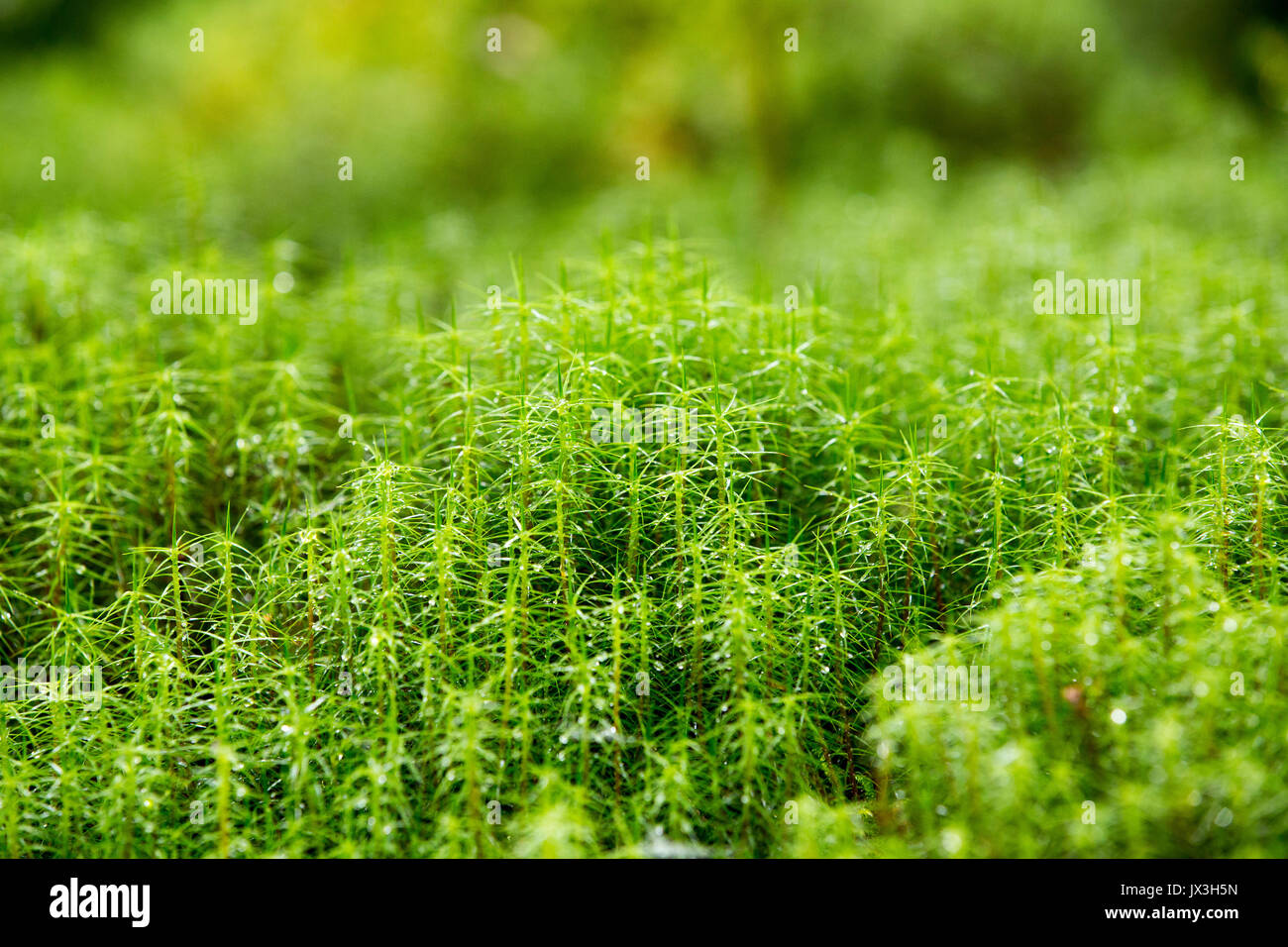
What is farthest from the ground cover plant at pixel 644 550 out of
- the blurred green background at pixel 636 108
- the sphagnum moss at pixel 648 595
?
the blurred green background at pixel 636 108

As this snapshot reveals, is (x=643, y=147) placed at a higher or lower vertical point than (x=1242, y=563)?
higher

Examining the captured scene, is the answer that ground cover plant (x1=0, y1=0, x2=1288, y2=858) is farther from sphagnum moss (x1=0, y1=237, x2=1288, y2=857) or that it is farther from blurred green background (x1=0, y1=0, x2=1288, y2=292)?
blurred green background (x1=0, y1=0, x2=1288, y2=292)

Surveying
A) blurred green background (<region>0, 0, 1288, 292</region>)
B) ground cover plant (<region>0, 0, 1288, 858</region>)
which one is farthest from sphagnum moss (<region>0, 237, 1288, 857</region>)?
blurred green background (<region>0, 0, 1288, 292</region>)

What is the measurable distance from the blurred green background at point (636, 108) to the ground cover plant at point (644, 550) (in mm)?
1344

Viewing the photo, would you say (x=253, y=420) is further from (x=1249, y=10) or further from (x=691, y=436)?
(x=1249, y=10)

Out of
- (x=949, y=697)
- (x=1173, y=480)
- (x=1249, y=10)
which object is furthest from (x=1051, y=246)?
(x=1249, y=10)

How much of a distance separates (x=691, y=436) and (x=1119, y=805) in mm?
1527

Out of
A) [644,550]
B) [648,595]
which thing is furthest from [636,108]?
[648,595]

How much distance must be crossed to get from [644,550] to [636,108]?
5.67m

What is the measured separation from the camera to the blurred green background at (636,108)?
661 cm

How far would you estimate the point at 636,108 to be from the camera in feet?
25.2

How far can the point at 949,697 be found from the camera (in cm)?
242

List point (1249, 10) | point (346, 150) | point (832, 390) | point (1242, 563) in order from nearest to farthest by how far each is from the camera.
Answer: point (1242, 563) → point (832, 390) → point (346, 150) → point (1249, 10)

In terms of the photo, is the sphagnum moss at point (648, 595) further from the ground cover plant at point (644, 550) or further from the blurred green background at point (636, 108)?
the blurred green background at point (636, 108)
